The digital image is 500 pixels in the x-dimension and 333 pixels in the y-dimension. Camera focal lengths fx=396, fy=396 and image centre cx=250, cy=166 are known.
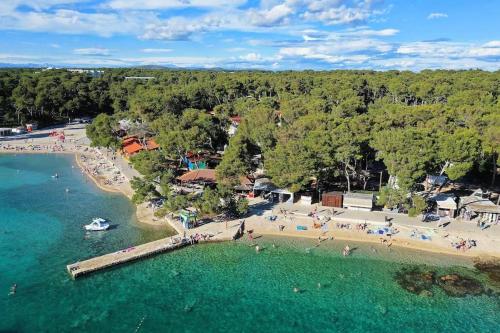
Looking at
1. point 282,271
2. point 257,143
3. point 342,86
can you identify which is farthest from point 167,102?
point 282,271

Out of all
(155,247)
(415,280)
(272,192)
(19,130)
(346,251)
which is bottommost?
(415,280)

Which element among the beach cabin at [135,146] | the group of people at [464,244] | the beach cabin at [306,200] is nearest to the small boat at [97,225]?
the beach cabin at [306,200]

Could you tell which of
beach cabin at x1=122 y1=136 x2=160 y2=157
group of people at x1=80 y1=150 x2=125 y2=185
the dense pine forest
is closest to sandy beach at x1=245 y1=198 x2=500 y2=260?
the dense pine forest

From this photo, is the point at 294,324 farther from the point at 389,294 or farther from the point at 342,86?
the point at 342,86

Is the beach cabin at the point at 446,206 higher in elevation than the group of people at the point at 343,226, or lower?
higher

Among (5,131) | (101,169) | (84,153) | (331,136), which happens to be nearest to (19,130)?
(5,131)

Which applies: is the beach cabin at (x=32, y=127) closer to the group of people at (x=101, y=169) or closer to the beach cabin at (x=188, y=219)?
the group of people at (x=101, y=169)

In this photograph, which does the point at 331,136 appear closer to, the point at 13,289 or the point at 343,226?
the point at 343,226
